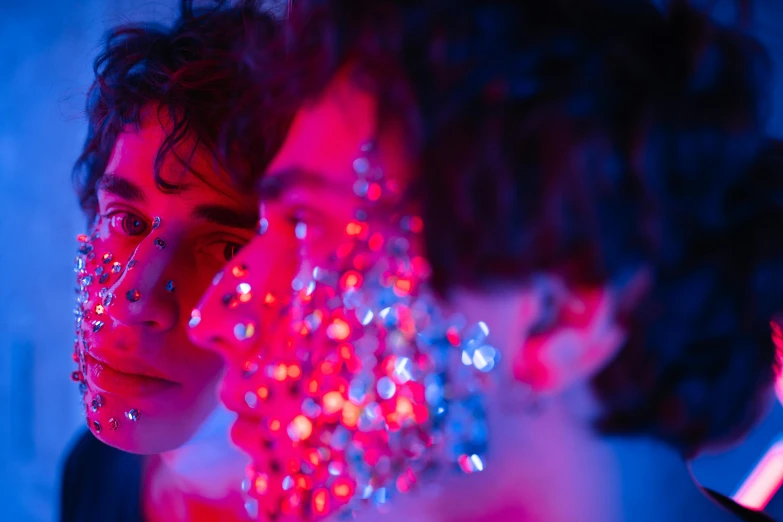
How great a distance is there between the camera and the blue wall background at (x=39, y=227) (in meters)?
1.30

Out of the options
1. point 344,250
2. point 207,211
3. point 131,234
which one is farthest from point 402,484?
point 131,234

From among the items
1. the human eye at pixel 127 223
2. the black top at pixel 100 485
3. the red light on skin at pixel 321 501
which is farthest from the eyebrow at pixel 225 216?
the black top at pixel 100 485

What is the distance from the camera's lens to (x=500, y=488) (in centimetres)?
70

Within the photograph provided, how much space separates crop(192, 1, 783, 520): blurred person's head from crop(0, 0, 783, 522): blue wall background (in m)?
0.78

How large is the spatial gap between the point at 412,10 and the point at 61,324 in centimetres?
129

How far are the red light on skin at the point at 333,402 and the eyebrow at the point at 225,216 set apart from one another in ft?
1.18

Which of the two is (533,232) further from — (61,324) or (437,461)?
(61,324)

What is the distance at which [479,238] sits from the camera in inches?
23.8

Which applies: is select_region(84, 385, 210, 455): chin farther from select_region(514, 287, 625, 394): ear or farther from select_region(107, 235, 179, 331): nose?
select_region(514, 287, 625, 394): ear

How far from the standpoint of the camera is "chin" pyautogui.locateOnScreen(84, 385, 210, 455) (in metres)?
0.84

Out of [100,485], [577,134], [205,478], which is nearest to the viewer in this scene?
[577,134]

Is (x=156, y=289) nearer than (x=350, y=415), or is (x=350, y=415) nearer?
(x=350, y=415)

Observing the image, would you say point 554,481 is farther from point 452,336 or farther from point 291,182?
point 291,182

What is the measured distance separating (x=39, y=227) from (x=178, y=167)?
826 mm
